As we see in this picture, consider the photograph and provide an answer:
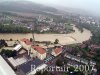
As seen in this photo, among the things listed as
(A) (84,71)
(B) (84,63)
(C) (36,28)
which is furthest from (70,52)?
(C) (36,28)

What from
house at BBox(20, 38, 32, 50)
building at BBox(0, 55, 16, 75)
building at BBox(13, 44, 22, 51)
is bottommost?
building at BBox(0, 55, 16, 75)

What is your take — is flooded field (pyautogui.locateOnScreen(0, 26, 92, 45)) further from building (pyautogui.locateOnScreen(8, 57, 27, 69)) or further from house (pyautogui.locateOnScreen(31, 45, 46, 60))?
building (pyautogui.locateOnScreen(8, 57, 27, 69))

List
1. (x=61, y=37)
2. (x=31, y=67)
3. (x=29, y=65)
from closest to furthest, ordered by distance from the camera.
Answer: (x=31, y=67), (x=29, y=65), (x=61, y=37)

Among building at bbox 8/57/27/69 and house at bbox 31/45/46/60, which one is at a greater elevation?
house at bbox 31/45/46/60

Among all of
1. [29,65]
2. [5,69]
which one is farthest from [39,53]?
[5,69]

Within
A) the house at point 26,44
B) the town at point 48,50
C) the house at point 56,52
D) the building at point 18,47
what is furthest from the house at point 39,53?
the building at point 18,47

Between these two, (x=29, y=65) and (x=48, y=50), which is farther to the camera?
(x=48, y=50)

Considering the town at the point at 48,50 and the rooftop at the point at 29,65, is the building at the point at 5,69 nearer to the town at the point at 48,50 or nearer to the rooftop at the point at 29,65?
the town at the point at 48,50

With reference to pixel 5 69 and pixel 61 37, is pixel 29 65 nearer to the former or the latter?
pixel 5 69

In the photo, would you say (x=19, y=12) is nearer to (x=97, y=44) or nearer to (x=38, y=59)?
(x=97, y=44)

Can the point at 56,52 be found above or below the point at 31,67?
above

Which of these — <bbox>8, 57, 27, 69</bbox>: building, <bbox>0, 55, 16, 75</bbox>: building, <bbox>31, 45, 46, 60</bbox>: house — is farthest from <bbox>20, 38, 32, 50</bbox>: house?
<bbox>0, 55, 16, 75</bbox>: building
